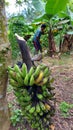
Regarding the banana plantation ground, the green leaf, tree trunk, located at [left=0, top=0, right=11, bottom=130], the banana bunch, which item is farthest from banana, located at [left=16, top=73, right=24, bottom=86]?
the green leaf

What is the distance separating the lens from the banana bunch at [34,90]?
1416 millimetres

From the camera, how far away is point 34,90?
4.95 feet

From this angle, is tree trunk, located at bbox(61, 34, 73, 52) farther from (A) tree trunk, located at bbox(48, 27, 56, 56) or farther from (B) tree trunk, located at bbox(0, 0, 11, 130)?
(B) tree trunk, located at bbox(0, 0, 11, 130)

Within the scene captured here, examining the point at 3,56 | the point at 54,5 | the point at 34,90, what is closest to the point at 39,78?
the point at 34,90

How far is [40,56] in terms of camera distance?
57.6 inches

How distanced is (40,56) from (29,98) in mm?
320

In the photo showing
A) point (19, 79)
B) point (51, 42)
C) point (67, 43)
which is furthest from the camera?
point (67, 43)

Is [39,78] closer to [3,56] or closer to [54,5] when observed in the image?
[3,56]

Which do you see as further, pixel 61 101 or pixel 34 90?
pixel 61 101

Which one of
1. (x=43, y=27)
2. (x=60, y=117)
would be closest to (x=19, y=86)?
(x=60, y=117)

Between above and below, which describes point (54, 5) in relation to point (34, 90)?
above

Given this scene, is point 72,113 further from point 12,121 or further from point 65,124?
point 12,121

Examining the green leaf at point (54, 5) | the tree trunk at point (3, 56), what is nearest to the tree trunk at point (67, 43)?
the green leaf at point (54, 5)

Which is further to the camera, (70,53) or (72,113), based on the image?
(70,53)
